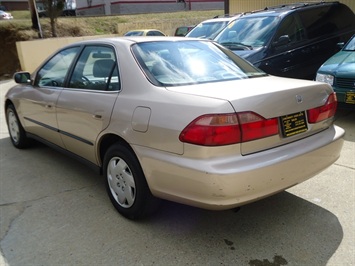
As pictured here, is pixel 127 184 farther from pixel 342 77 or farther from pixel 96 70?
pixel 342 77

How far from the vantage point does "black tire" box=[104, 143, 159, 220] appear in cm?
279

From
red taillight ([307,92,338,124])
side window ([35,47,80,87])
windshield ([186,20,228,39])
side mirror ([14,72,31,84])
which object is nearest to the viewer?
red taillight ([307,92,338,124])

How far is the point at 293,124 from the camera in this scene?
8.59 feet

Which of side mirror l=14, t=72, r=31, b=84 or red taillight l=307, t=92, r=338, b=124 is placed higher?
side mirror l=14, t=72, r=31, b=84

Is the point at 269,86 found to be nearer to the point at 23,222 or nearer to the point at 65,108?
the point at 65,108

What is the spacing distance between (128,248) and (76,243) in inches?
16.8

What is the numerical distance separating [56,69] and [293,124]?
2.80 metres

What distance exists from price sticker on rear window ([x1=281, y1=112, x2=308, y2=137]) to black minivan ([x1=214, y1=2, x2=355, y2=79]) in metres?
3.50

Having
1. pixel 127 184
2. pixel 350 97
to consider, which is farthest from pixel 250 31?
pixel 127 184

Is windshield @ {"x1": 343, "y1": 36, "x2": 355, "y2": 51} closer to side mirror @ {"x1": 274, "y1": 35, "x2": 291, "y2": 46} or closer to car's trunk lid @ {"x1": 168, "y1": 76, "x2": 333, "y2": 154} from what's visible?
side mirror @ {"x1": 274, "y1": 35, "x2": 291, "y2": 46}

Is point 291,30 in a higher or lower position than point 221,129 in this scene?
higher

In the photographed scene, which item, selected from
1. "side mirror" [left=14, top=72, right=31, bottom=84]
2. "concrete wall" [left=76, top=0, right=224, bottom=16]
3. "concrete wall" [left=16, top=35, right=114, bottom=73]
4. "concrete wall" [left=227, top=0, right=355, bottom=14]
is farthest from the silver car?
"concrete wall" [left=76, top=0, right=224, bottom=16]

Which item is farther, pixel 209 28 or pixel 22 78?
pixel 209 28

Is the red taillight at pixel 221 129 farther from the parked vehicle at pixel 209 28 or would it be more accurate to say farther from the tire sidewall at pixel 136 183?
the parked vehicle at pixel 209 28
